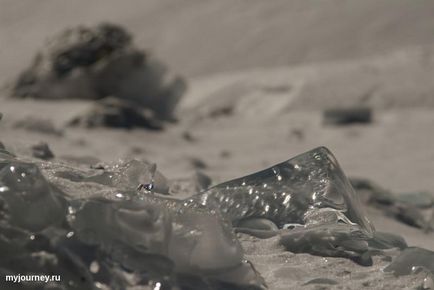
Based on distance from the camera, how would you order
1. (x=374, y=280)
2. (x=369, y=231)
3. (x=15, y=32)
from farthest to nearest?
(x=15, y=32)
(x=369, y=231)
(x=374, y=280)

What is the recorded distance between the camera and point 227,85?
587cm

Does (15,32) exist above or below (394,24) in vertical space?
above

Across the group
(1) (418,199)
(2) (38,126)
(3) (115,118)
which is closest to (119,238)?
(1) (418,199)

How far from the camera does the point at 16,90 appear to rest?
5.51m

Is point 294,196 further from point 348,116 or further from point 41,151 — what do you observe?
point 348,116

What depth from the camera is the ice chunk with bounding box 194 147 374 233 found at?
5.84ft

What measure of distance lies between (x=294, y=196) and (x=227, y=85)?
4073 mm

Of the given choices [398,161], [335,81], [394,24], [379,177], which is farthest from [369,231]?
[394,24]

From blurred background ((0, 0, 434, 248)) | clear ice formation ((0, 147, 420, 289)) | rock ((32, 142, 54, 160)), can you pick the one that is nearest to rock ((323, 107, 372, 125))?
blurred background ((0, 0, 434, 248))

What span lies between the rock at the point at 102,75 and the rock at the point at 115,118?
750mm

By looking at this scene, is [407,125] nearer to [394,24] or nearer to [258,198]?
[394,24]

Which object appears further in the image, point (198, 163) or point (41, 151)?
point (198, 163)

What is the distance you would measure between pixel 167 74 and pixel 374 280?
4.10 metres

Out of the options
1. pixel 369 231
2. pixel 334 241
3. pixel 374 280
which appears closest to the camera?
pixel 374 280
